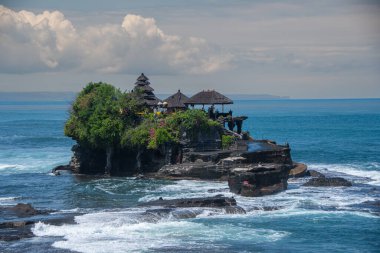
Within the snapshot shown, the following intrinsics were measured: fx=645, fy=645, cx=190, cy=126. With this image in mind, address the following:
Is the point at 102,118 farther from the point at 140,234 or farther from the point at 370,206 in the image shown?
the point at 370,206

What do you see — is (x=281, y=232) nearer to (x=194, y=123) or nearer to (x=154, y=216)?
(x=154, y=216)

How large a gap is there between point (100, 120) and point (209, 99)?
1234 cm

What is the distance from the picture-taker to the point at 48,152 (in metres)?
97.5

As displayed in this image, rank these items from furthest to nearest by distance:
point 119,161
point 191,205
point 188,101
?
point 188,101 < point 119,161 < point 191,205

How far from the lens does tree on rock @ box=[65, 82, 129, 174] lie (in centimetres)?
6738

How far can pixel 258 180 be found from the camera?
5541cm

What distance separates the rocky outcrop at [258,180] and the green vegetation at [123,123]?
10.8 meters

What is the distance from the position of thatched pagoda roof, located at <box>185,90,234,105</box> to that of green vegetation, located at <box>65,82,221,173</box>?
12.0 feet

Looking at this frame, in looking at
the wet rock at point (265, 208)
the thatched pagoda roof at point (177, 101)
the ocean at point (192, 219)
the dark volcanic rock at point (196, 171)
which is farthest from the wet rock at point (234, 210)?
the thatched pagoda roof at point (177, 101)

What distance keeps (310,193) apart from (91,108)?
1054 inches

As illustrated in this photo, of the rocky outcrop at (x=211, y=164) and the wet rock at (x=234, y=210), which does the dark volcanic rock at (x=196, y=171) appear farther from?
the wet rock at (x=234, y=210)

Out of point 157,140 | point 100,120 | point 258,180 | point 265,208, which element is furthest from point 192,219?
point 100,120

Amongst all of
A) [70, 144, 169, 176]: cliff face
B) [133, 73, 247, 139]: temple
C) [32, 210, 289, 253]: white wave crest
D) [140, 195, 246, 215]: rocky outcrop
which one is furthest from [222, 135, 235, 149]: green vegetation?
[32, 210, 289, 253]: white wave crest

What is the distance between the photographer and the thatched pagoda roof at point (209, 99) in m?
71.1
